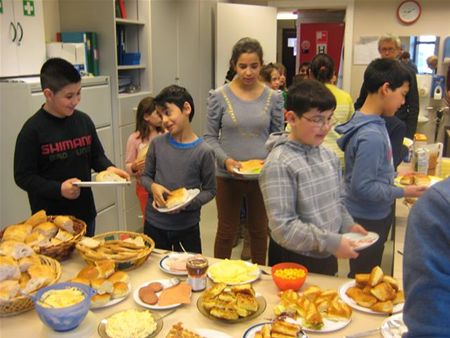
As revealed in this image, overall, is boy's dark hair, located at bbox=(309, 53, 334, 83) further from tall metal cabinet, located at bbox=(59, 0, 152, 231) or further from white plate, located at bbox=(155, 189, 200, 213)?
white plate, located at bbox=(155, 189, 200, 213)

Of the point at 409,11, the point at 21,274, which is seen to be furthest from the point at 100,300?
the point at 409,11

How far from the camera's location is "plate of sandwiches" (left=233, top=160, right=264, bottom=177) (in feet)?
7.75

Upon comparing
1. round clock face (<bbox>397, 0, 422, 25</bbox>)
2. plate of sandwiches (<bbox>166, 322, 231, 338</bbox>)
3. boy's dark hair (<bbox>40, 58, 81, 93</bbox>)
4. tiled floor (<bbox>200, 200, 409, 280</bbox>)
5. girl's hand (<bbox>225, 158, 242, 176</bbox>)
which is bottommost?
tiled floor (<bbox>200, 200, 409, 280</bbox>)

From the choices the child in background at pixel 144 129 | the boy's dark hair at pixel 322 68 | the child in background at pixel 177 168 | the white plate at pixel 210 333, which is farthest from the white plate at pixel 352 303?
the boy's dark hair at pixel 322 68

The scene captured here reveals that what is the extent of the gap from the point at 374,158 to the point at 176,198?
0.80 meters

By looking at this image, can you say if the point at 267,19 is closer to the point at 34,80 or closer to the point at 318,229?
the point at 34,80

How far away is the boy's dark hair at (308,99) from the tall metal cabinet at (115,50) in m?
2.27

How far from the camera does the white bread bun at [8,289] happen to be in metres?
1.30

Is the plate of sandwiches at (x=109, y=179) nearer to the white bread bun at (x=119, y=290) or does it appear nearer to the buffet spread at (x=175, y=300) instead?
the buffet spread at (x=175, y=300)

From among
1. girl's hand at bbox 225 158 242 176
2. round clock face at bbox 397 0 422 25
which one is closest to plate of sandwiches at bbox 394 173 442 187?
girl's hand at bbox 225 158 242 176

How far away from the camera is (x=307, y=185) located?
1.56 meters

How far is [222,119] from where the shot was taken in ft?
8.38

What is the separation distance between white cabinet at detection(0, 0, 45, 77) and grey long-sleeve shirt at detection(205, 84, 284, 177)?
4.21 feet

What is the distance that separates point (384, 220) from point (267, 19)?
4110 millimetres
